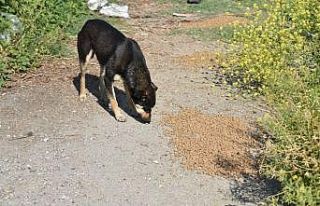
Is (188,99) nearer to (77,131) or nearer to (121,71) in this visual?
(121,71)

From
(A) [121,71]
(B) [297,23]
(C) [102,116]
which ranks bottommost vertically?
(C) [102,116]

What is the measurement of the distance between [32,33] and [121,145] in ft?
12.5

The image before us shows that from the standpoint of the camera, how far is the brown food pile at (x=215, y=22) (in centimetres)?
1163

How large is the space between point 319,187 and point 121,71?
3.33 m

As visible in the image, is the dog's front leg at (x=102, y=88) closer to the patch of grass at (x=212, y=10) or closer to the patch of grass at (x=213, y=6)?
the patch of grass at (x=212, y=10)

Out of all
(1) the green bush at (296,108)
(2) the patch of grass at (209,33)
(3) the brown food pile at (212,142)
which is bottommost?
(3) the brown food pile at (212,142)

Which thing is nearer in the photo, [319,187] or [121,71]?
[319,187]

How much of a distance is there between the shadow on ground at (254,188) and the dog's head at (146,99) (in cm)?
171

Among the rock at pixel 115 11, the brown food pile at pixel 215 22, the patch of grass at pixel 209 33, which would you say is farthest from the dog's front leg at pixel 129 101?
the rock at pixel 115 11

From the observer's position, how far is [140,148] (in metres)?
6.45

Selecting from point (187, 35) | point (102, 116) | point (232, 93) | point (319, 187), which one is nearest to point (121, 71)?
point (102, 116)

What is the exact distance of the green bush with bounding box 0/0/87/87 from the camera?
8.98 metres

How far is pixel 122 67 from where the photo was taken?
7.14m

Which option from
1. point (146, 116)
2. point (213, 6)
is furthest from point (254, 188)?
point (213, 6)
